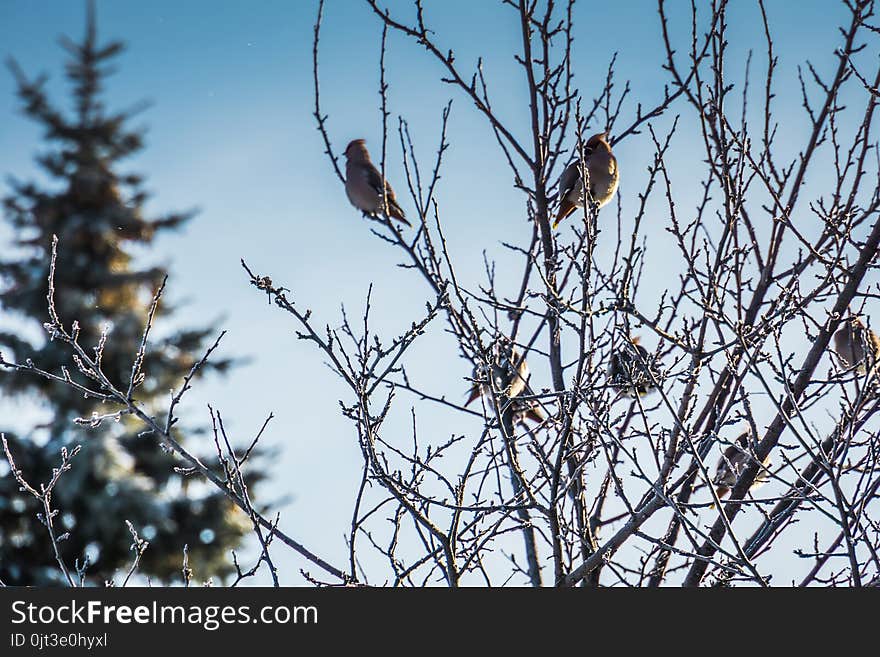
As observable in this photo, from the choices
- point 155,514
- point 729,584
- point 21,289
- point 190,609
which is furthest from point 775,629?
point 21,289

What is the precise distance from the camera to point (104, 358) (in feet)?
39.5

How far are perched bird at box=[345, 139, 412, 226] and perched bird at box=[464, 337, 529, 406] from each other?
213cm

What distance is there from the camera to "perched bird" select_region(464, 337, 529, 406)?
3795 millimetres

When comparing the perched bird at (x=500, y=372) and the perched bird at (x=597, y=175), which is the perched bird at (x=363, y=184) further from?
the perched bird at (x=500, y=372)

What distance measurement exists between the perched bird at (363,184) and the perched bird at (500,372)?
213 centimetres

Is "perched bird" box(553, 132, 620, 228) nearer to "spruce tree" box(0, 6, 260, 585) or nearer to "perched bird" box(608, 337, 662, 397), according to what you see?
"perched bird" box(608, 337, 662, 397)

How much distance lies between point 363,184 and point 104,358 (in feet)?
21.2

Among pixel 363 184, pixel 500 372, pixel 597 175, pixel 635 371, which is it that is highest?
pixel 363 184

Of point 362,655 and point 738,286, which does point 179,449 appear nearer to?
point 362,655

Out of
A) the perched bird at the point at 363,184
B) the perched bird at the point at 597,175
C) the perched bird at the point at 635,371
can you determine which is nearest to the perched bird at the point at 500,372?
the perched bird at the point at 635,371

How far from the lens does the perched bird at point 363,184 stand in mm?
6824

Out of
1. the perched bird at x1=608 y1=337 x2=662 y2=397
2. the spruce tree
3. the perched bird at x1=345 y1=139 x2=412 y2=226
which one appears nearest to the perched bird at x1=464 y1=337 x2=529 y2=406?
the perched bird at x1=608 y1=337 x2=662 y2=397

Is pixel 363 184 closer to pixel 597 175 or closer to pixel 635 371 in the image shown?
pixel 597 175

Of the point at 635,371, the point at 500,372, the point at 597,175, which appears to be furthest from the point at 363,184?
the point at 635,371
